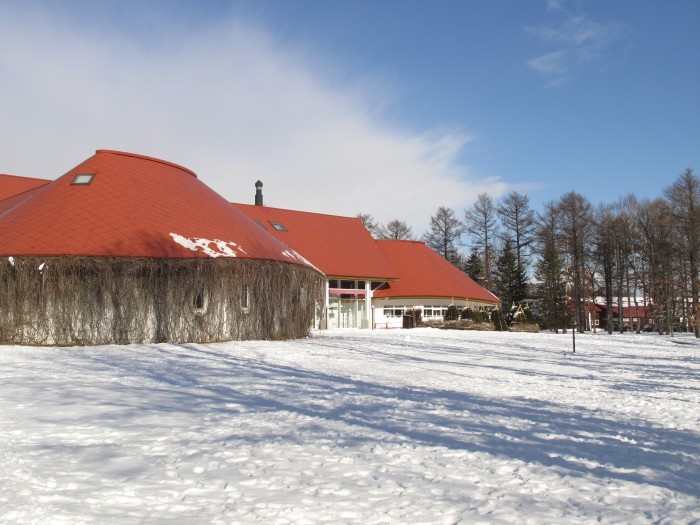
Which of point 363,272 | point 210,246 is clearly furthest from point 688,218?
point 210,246

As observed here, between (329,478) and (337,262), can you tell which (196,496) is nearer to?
(329,478)

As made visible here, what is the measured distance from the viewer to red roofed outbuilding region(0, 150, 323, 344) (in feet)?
57.5

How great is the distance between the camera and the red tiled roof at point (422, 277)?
3516 centimetres

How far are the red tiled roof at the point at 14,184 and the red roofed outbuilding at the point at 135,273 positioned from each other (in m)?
10.8

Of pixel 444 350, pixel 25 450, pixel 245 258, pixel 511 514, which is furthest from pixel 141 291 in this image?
pixel 511 514

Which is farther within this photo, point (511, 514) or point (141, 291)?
point (141, 291)

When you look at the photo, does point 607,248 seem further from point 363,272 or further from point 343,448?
point 343,448

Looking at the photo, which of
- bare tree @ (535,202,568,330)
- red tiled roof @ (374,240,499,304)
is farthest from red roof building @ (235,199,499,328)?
bare tree @ (535,202,568,330)

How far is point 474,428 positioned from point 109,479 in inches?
141

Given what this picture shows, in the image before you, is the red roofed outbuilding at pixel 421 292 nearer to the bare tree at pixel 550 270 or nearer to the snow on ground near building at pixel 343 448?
the bare tree at pixel 550 270

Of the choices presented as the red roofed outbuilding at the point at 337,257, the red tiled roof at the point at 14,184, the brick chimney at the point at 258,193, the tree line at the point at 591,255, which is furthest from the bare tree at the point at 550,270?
the red tiled roof at the point at 14,184

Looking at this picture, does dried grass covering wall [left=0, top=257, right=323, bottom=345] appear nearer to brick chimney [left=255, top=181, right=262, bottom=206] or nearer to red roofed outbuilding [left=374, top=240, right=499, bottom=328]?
red roofed outbuilding [left=374, top=240, right=499, bottom=328]

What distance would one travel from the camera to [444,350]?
55.5 feet

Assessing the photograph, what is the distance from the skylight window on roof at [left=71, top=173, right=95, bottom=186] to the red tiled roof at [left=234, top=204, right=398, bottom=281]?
12648 mm
